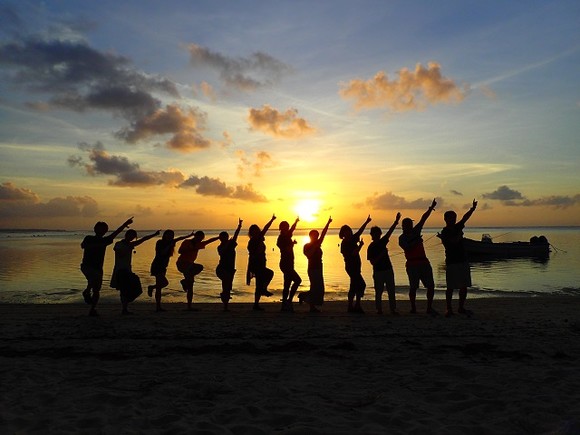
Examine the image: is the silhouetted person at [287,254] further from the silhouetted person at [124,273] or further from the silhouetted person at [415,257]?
the silhouetted person at [124,273]

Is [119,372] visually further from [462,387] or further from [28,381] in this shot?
[462,387]

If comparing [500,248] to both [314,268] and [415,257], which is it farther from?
[314,268]

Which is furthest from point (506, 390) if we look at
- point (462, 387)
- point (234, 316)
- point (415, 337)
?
point (234, 316)

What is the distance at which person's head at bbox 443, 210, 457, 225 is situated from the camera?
10.1 m

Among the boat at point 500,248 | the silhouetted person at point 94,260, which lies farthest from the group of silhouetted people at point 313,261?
the boat at point 500,248

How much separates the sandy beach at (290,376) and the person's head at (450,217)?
225 cm

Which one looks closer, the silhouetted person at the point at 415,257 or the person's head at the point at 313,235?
the silhouetted person at the point at 415,257

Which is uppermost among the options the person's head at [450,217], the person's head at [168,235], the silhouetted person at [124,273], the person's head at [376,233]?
the person's head at [450,217]

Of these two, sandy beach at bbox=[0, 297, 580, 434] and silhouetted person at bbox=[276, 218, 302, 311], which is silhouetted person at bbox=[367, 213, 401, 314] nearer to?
sandy beach at bbox=[0, 297, 580, 434]

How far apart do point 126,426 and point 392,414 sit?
8.65ft

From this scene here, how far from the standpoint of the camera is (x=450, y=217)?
A: 1020 centimetres

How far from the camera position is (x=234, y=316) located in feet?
34.5

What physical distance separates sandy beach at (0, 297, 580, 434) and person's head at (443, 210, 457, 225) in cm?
225

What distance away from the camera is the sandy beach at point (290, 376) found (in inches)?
172
